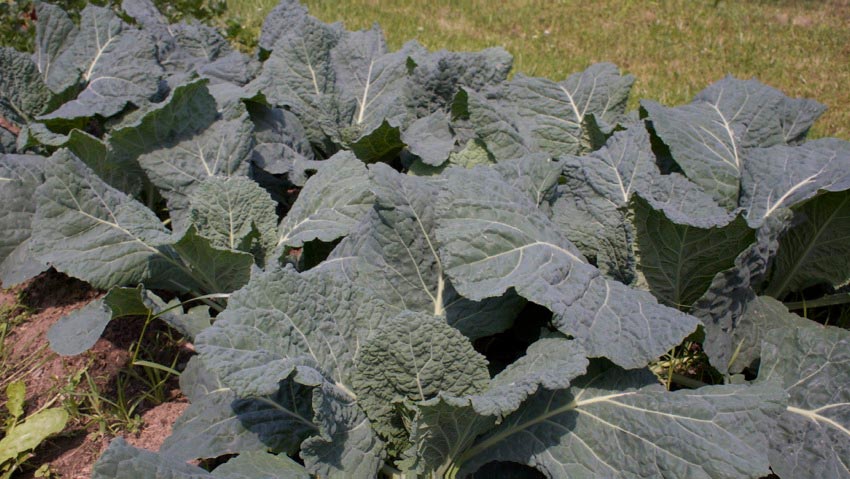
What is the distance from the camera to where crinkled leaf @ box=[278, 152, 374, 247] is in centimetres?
240

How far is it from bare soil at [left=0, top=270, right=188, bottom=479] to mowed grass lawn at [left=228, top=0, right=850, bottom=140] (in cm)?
315

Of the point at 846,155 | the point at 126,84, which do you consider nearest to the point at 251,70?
the point at 126,84

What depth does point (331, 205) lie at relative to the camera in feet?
8.14

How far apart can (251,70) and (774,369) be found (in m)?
2.63

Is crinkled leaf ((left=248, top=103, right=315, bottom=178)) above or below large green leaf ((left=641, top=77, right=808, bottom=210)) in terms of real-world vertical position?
below

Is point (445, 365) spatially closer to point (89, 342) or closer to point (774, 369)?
point (774, 369)

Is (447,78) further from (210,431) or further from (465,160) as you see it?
(210,431)

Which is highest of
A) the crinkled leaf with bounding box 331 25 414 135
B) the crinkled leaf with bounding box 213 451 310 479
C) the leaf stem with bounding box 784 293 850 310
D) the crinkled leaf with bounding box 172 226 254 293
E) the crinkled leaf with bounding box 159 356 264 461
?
the crinkled leaf with bounding box 331 25 414 135

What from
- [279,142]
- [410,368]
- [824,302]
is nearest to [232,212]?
[279,142]

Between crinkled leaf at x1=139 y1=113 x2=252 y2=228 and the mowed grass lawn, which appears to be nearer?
crinkled leaf at x1=139 y1=113 x2=252 y2=228

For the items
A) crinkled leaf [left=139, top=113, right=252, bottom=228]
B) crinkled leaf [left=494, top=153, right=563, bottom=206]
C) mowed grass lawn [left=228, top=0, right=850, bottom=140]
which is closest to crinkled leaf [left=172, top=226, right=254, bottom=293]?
crinkled leaf [left=139, top=113, right=252, bottom=228]

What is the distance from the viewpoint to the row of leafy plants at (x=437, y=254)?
178 cm

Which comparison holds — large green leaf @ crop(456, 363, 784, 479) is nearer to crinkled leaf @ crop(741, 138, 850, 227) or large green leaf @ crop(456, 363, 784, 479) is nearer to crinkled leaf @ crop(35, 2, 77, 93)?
A: crinkled leaf @ crop(741, 138, 850, 227)

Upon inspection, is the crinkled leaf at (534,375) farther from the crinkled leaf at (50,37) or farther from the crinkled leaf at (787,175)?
the crinkled leaf at (50,37)
